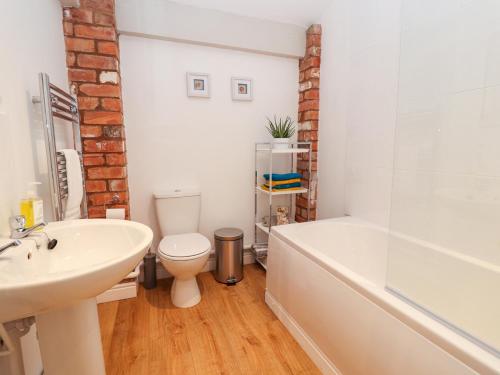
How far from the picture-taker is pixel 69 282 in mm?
619

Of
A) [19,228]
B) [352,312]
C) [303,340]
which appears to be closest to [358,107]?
[352,312]

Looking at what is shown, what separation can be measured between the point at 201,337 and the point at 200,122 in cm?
154

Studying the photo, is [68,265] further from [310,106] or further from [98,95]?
[310,106]

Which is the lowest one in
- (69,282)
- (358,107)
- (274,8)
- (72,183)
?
(69,282)

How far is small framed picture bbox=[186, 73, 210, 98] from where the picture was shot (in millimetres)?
2135

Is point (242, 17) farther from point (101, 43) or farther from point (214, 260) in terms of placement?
point (214, 260)

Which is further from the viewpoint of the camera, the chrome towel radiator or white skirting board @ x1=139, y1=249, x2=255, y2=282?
white skirting board @ x1=139, y1=249, x2=255, y2=282

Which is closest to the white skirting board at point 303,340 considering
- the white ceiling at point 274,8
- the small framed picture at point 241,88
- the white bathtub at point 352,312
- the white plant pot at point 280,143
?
the white bathtub at point 352,312

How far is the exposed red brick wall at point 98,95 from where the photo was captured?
172cm

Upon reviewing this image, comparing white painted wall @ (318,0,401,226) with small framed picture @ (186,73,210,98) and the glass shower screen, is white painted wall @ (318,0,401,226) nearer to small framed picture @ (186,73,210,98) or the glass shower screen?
the glass shower screen

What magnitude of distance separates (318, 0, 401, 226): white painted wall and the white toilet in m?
1.12

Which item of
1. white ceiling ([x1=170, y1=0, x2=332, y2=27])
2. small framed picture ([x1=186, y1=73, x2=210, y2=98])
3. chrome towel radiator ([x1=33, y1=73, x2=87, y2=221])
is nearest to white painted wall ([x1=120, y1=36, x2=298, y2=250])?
small framed picture ([x1=186, y1=73, x2=210, y2=98])

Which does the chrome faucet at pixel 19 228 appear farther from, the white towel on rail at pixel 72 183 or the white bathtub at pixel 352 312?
the white bathtub at pixel 352 312

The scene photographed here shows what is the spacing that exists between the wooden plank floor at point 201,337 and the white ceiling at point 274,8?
83.8 inches
